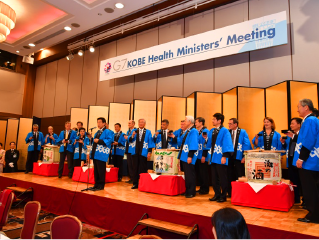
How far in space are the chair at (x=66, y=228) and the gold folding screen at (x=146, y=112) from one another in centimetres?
536

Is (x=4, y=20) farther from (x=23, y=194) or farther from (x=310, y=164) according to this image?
(x=310, y=164)

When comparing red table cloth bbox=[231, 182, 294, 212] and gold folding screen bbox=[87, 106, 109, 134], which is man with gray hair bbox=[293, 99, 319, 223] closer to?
red table cloth bbox=[231, 182, 294, 212]

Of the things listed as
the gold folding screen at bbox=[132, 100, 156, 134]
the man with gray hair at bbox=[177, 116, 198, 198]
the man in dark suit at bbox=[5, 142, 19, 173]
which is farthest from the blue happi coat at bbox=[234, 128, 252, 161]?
the man in dark suit at bbox=[5, 142, 19, 173]

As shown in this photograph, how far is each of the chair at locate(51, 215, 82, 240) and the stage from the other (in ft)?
5.18

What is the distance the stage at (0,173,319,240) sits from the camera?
8.70 feet

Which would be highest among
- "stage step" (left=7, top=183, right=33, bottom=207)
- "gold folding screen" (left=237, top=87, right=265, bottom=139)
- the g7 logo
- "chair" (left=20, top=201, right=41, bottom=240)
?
the g7 logo

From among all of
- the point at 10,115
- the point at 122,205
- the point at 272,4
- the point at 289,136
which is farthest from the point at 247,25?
the point at 10,115

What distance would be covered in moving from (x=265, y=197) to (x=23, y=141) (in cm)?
913

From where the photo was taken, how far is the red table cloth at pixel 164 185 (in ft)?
14.8

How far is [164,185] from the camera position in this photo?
15.1ft

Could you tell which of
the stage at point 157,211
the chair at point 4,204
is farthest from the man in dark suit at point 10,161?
the chair at point 4,204

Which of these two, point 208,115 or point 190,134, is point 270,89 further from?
point 190,134

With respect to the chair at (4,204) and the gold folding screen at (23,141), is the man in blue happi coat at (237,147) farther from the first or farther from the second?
the gold folding screen at (23,141)

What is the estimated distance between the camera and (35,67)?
40.9ft
